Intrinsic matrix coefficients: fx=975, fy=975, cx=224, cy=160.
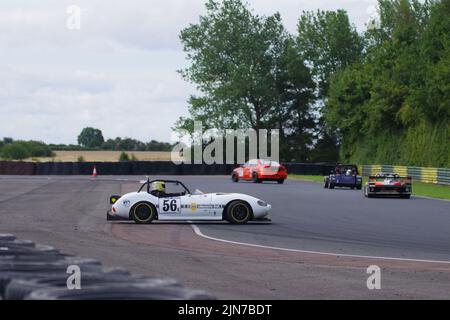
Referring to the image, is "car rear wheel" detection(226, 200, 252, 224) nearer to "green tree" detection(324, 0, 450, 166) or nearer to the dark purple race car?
the dark purple race car

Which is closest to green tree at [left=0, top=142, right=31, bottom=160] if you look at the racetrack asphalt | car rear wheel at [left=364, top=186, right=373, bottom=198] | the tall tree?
the tall tree

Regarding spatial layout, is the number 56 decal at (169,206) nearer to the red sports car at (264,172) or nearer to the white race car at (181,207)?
the white race car at (181,207)

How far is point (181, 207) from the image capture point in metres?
21.0

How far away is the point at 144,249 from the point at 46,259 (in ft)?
24.1

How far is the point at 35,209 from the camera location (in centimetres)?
2605

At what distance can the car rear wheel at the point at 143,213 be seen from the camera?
68.2 feet

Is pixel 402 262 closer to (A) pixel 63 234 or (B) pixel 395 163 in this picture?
(A) pixel 63 234

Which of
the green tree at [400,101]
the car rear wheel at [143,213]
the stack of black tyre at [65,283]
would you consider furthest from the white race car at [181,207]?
the green tree at [400,101]

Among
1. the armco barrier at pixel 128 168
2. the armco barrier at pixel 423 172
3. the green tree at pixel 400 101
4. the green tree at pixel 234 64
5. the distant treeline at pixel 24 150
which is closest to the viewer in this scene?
the armco barrier at pixel 423 172

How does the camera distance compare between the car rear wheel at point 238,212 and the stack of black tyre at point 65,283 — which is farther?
the car rear wheel at point 238,212

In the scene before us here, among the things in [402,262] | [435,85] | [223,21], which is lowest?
[402,262]

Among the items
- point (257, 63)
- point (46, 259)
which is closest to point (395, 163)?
point (257, 63)

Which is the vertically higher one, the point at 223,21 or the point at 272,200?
the point at 223,21

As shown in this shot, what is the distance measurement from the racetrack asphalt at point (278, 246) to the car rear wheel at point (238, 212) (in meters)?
0.22
